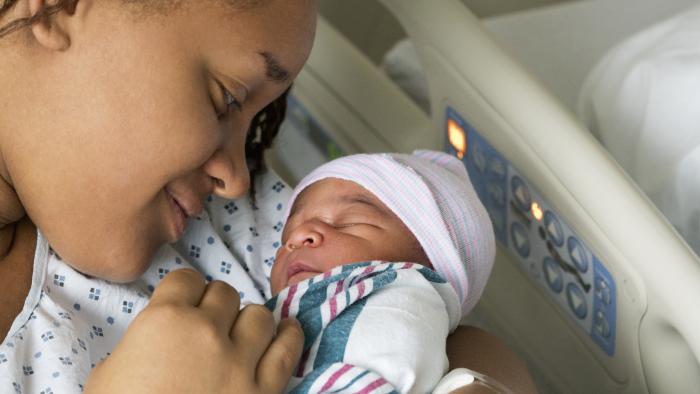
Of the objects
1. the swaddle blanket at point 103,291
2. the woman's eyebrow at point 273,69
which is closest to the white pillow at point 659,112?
the swaddle blanket at point 103,291

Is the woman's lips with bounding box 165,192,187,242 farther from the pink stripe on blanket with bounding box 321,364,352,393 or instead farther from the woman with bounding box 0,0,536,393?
the pink stripe on blanket with bounding box 321,364,352,393

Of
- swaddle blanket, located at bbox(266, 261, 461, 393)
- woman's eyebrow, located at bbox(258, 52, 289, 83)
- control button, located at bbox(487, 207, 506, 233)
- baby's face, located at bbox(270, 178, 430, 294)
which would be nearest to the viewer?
swaddle blanket, located at bbox(266, 261, 461, 393)

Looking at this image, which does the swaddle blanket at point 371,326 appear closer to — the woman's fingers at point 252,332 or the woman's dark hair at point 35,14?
the woman's fingers at point 252,332

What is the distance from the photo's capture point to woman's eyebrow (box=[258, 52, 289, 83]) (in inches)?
50.0

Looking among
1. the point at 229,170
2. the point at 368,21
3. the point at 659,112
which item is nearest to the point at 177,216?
the point at 229,170

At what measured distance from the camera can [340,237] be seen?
1.40 meters

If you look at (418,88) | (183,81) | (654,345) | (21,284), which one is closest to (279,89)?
(183,81)

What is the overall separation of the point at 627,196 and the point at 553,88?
74cm

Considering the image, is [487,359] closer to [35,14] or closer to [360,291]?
[360,291]

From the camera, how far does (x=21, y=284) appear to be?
1.36 meters

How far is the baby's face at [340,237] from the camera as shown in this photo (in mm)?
1390

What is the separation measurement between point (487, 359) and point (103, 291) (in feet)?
1.71

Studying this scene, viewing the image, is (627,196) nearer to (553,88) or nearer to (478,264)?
(478,264)

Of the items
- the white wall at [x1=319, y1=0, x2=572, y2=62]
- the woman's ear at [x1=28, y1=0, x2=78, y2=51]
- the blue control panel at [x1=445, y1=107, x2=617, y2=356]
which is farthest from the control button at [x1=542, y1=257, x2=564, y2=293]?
the white wall at [x1=319, y1=0, x2=572, y2=62]
